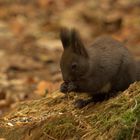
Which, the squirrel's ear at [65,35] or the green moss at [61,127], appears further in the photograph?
the squirrel's ear at [65,35]

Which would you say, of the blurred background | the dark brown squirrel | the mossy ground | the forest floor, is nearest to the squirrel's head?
the dark brown squirrel

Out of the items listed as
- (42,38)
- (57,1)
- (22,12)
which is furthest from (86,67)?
(57,1)

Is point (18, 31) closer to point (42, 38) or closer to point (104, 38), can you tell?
point (42, 38)

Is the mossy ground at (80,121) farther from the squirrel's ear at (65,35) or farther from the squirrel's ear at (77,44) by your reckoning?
the squirrel's ear at (65,35)

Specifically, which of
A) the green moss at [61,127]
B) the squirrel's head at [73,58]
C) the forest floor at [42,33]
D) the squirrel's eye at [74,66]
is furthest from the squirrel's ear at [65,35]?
the forest floor at [42,33]

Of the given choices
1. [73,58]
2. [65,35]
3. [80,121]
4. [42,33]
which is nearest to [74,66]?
[73,58]

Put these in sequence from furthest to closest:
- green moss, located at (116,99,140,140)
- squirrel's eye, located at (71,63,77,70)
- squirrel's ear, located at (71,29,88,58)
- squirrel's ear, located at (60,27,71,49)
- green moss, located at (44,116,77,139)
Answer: squirrel's eye, located at (71,63,77,70) < squirrel's ear, located at (71,29,88,58) < squirrel's ear, located at (60,27,71,49) < green moss, located at (44,116,77,139) < green moss, located at (116,99,140,140)

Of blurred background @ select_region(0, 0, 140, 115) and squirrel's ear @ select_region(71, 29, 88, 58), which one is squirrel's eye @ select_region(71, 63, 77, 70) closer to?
squirrel's ear @ select_region(71, 29, 88, 58)
